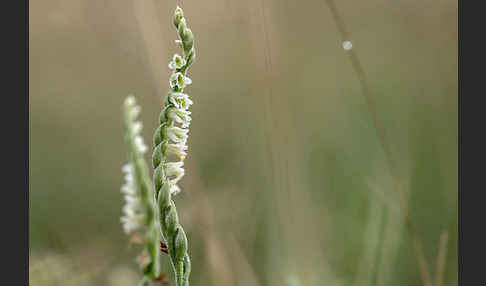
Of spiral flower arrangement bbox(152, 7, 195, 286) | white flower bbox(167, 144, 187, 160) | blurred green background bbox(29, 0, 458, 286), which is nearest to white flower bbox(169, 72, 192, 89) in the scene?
spiral flower arrangement bbox(152, 7, 195, 286)

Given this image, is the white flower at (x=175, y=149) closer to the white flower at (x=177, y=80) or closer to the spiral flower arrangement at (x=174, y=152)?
the spiral flower arrangement at (x=174, y=152)

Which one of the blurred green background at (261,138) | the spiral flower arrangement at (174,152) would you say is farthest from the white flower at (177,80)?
the blurred green background at (261,138)

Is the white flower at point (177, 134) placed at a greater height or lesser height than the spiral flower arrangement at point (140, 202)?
greater

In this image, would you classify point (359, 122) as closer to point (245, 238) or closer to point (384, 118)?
point (384, 118)

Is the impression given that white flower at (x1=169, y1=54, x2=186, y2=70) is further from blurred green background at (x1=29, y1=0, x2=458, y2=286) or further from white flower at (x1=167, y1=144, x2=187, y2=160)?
blurred green background at (x1=29, y1=0, x2=458, y2=286)

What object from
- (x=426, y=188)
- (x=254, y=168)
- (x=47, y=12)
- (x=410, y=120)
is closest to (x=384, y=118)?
(x=410, y=120)
